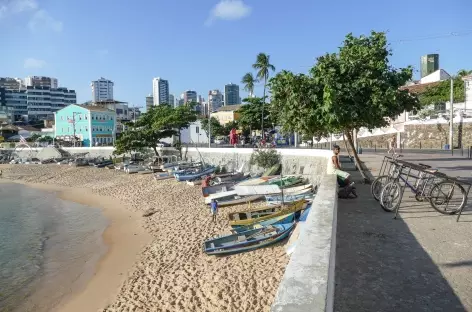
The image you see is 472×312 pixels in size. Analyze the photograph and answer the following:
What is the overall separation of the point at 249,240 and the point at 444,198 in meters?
5.76

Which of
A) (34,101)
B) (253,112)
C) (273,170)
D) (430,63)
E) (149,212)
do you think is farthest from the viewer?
(34,101)

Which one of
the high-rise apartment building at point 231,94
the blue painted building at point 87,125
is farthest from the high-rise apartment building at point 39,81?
the blue painted building at point 87,125

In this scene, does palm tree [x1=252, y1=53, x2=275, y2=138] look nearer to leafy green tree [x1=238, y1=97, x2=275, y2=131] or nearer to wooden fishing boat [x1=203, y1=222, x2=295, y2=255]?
leafy green tree [x1=238, y1=97, x2=275, y2=131]

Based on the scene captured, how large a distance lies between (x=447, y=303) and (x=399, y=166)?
205 inches

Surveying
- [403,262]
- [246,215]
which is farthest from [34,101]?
[403,262]

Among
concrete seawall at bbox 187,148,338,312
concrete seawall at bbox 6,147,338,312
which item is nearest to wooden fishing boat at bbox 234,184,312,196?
concrete seawall at bbox 6,147,338,312

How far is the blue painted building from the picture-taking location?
7275cm

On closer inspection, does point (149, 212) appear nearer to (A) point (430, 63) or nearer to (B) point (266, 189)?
(B) point (266, 189)

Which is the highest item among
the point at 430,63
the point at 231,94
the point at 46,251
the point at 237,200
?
the point at 231,94

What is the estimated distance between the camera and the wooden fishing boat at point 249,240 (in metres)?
11.4

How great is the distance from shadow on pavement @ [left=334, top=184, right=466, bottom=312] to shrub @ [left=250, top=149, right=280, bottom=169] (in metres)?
19.5

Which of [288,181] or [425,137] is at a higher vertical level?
[425,137]

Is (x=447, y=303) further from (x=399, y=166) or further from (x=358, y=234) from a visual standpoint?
(x=399, y=166)

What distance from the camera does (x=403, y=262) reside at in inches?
232
